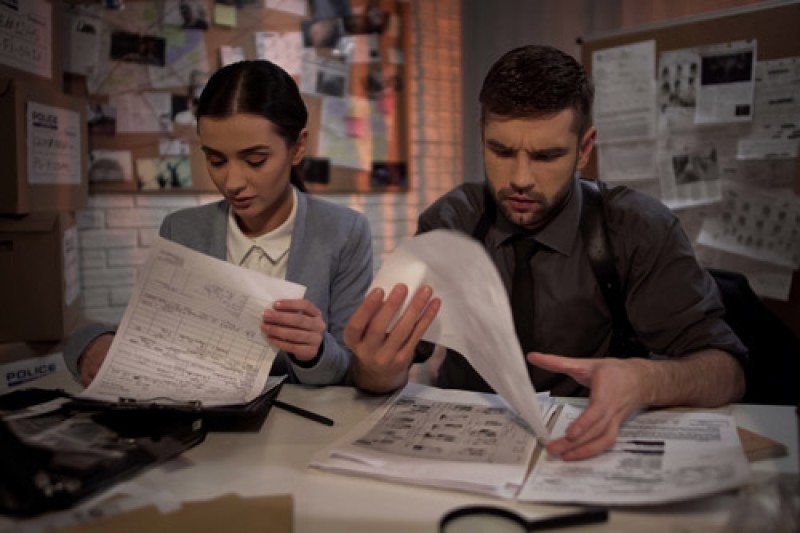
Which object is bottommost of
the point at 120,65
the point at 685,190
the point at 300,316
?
the point at 300,316

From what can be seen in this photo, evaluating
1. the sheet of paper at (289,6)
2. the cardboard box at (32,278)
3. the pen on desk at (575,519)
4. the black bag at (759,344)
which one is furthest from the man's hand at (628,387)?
the sheet of paper at (289,6)

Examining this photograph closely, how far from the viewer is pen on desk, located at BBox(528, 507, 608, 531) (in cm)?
64

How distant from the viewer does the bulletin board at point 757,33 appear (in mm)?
1824

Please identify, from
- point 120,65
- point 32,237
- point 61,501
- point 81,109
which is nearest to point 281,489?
point 61,501

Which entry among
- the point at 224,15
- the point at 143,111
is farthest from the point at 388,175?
the point at 143,111

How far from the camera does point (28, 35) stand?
1.89 meters

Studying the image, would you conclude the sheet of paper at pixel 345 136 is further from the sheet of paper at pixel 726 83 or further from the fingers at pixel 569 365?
the fingers at pixel 569 365

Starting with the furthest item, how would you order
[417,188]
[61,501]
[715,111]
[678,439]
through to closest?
[417,188], [715,111], [678,439], [61,501]

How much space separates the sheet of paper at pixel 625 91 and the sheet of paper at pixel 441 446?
1466 mm

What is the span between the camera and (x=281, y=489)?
740 mm

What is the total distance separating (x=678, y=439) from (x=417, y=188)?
7.23 ft

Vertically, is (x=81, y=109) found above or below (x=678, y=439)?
above

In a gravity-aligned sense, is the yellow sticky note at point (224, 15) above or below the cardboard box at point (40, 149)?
above

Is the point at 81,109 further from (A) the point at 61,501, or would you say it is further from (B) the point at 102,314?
(A) the point at 61,501
